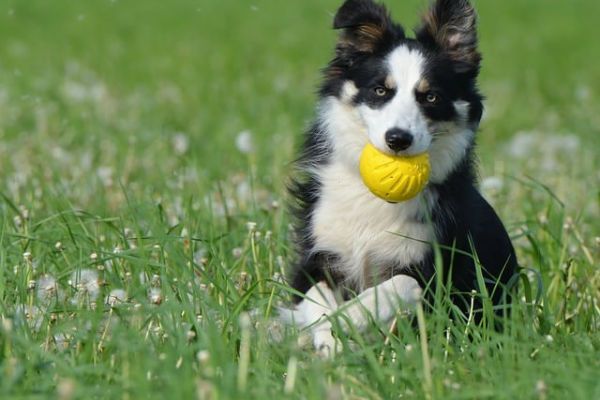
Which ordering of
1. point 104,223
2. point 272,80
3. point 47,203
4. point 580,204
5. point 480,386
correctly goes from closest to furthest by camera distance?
point 480,386, point 104,223, point 47,203, point 580,204, point 272,80

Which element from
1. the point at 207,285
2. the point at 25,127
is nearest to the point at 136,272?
the point at 207,285

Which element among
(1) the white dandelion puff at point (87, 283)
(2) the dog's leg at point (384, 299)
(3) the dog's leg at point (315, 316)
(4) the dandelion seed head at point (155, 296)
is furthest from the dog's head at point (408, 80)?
(1) the white dandelion puff at point (87, 283)

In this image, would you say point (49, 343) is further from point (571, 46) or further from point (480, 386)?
point (571, 46)

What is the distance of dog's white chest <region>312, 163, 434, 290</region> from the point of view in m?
4.21

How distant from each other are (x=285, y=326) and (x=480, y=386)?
842 millimetres

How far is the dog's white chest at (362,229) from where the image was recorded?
4215 mm

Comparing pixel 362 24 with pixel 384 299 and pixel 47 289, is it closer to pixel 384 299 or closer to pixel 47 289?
pixel 384 299

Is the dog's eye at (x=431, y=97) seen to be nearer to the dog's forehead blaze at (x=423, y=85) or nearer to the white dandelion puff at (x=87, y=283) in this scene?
the dog's forehead blaze at (x=423, y=85)

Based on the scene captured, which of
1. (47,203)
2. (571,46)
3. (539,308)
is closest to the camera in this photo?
(539,308)

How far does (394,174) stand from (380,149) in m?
0.11

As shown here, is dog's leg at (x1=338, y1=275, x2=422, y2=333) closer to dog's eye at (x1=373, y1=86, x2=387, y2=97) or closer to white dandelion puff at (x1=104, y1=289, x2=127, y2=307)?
dog's eye at (x1=373, y1=86, x2=387, y2=97)

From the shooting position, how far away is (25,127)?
28.7 feet

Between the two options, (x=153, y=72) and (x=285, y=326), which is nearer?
(x=285, y=326)

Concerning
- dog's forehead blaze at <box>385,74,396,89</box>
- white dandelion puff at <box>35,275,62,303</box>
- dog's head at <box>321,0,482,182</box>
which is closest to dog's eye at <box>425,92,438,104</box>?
dog's head at <box>321,0,482,182</box>
